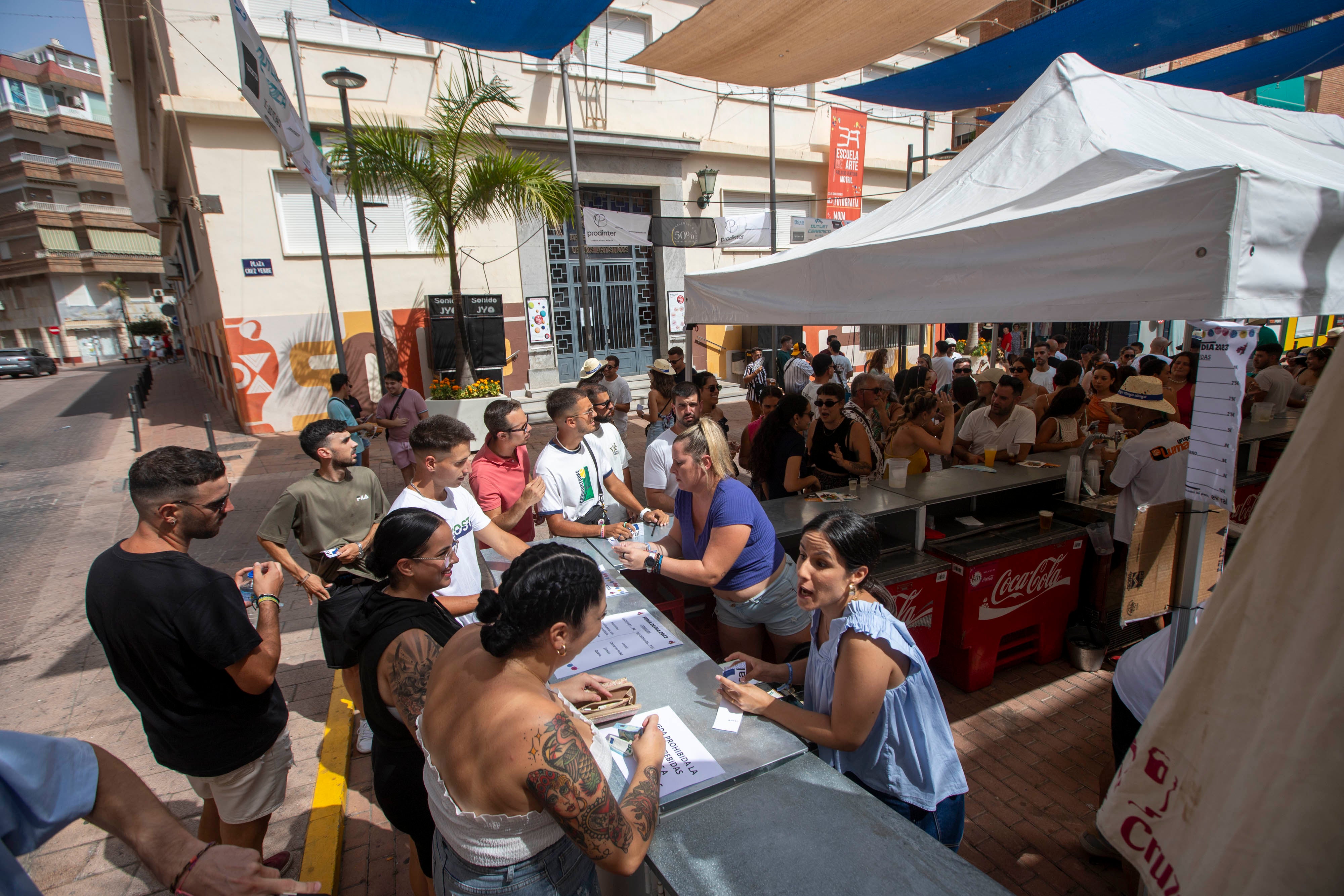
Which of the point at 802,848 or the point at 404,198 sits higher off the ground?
the point at 404,198

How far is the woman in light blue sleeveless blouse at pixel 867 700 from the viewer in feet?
6.59

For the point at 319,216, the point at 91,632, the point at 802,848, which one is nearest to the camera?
the point at 802,848

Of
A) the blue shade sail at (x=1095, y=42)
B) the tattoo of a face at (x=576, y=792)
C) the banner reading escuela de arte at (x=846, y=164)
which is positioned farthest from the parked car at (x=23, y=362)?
the tattoo of a face at (x=576, y=792)

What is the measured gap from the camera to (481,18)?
508cm

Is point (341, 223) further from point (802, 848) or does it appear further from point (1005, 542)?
point (802, 848)

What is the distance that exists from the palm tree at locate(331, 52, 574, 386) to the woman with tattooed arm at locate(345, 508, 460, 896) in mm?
8853

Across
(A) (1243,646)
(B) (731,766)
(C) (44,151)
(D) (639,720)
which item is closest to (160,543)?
(D) (639,720)

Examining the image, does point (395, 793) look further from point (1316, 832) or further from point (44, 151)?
point (44, 151)

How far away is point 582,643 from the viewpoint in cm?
172

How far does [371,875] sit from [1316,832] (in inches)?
135

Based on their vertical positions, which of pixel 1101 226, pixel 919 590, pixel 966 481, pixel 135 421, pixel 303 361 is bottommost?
pixel 919 590

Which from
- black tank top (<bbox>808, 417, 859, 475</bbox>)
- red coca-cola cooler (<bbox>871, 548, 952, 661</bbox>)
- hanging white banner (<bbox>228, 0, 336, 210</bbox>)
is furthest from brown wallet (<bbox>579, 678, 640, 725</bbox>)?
hanging white banner (<bbox>228, 0, 336, 210</bbox>)

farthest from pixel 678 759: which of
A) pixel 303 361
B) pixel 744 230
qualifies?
pixel 744 230

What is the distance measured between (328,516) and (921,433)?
14.2 feet
